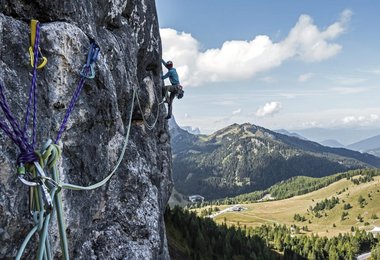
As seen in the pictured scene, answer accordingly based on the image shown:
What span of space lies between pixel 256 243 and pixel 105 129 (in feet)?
289

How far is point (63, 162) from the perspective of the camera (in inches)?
440

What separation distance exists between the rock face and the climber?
451 cm

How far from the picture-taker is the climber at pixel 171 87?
2658cm

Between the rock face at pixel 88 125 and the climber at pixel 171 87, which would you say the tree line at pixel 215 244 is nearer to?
the climber at pixel 171 87

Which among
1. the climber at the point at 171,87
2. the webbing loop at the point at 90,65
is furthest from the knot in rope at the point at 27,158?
the climber at the point at 171,87

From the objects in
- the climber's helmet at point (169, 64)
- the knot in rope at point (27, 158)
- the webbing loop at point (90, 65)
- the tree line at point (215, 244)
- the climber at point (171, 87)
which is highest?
the climber's helmet at point (169, 64)

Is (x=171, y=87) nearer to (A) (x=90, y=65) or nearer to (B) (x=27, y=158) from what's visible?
(A) (x=90, y=65)

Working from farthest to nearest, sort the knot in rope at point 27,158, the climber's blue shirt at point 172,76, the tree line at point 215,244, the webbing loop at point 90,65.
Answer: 1. the tree line at point 215,244
2. the climber's blue shirt at point 172,76
3. the webbing loop at point 90,65
4. the knot in rope at point 27,158

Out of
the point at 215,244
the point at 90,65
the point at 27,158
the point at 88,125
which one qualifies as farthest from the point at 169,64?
the point at 215,244

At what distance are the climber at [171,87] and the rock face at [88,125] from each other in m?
4.51

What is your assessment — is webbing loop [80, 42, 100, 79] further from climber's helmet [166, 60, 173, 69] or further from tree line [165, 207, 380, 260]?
tree line [165, 207, 380, 260]

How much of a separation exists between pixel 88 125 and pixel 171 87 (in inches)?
585

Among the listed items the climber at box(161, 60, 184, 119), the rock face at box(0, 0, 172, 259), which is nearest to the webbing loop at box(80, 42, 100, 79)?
the rock face at box(0, 0, 172, 259)

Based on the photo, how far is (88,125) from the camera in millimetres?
12695
